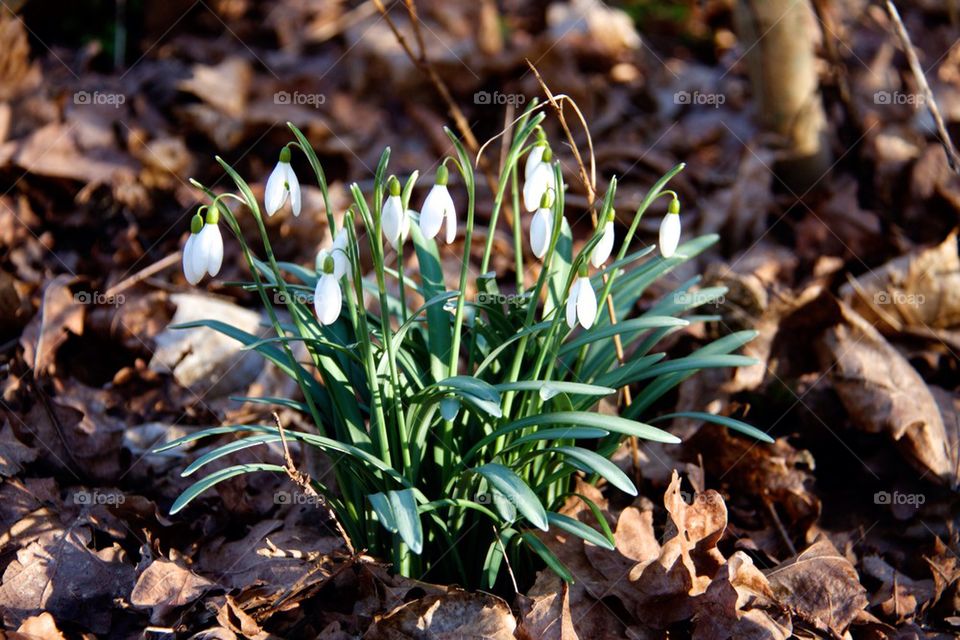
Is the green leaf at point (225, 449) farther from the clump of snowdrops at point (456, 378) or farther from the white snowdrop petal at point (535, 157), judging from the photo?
the white snowdrop petal at point (535, 157)

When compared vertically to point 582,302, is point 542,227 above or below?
above

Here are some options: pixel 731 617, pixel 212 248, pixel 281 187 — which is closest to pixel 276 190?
pixel 281 187

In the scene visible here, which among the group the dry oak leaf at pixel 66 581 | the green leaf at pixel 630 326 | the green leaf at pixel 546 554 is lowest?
the green leaf at pixel 546 554

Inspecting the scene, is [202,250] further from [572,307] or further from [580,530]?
[580,530]

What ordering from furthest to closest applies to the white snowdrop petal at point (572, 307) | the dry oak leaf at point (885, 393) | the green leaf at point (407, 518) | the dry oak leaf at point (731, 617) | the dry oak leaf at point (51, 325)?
the dry oak leaf at point (51, 325)
the dry oak leaf at point (885, 393)
the dry oak leaf at point (731, 617)
the white snowdrop petal at point (572, 307)
the green leaf at point (407, 518)

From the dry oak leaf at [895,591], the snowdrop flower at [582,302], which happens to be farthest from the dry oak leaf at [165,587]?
the dry oak leaf at [895,591]
